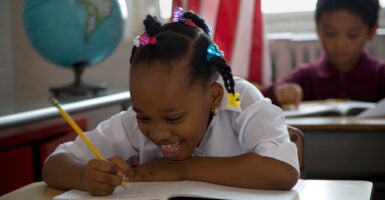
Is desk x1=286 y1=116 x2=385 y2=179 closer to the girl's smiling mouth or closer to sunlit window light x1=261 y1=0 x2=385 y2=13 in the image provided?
the girl's smiling mouth

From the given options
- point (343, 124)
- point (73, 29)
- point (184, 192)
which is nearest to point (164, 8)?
point (73, 29)

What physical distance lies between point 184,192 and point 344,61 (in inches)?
85.0

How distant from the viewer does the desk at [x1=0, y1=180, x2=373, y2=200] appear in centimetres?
126

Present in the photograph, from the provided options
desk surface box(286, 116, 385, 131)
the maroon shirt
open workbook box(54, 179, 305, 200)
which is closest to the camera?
open workbook box(54, 179, 305, 200)

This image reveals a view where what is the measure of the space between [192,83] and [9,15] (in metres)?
2.32

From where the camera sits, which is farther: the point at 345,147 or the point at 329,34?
the point at 329,34

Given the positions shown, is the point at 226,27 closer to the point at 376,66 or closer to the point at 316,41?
the point at 376,66

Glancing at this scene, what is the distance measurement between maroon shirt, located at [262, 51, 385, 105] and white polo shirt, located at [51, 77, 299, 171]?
1.55 m

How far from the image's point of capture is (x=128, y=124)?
1.58 meters

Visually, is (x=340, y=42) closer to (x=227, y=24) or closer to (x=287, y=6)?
(x=227, y=24)

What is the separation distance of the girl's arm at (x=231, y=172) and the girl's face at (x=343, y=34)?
1.84m

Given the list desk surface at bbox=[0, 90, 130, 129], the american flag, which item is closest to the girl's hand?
desk surface at bbox=[0, 90, 130, 129]

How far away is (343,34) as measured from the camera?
3072mm

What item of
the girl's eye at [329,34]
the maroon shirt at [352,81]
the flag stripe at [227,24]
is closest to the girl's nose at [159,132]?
the flag stripe at [227,24]
